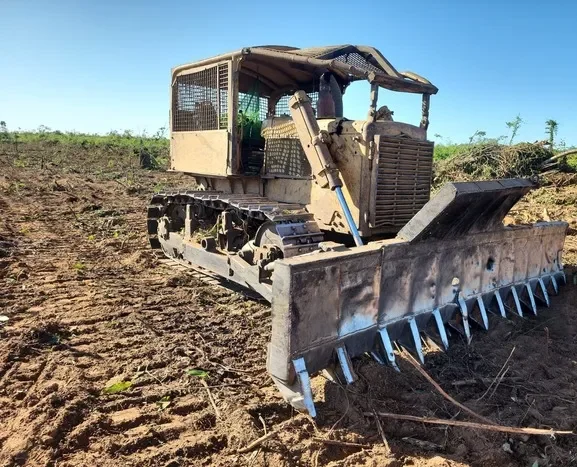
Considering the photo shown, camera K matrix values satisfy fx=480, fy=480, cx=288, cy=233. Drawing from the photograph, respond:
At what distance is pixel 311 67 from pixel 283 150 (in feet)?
3.79

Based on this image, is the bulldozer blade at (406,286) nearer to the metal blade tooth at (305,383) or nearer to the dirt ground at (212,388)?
the metal blade tooth at (305,383)

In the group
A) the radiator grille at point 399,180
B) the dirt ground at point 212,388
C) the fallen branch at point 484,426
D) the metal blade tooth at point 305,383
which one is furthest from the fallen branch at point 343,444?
the radiator grille at point 399,180

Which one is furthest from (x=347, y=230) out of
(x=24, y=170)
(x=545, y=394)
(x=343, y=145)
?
(x=24, y=170)

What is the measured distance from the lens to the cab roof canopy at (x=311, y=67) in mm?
5195

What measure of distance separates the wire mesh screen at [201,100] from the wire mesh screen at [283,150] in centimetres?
63

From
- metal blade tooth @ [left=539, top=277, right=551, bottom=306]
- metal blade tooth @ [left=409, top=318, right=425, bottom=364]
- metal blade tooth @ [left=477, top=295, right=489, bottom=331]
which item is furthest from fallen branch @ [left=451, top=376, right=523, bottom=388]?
metal blade tooth @ [left=539, top=277, right=551, bottom=306]

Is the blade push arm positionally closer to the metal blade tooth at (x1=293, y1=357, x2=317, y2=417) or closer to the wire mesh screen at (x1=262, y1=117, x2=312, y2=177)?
the wire mesh screen at (x1=262, y1=117, x2=312, y2=177)

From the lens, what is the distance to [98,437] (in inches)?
120

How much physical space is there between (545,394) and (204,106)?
5319mm

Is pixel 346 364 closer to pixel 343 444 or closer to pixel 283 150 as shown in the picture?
pixel 343 444

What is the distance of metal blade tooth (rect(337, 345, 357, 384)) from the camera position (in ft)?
11.7

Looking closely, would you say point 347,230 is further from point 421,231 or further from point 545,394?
point 545,394

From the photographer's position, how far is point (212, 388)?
12.3 feet

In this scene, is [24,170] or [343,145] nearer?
[343,145]
